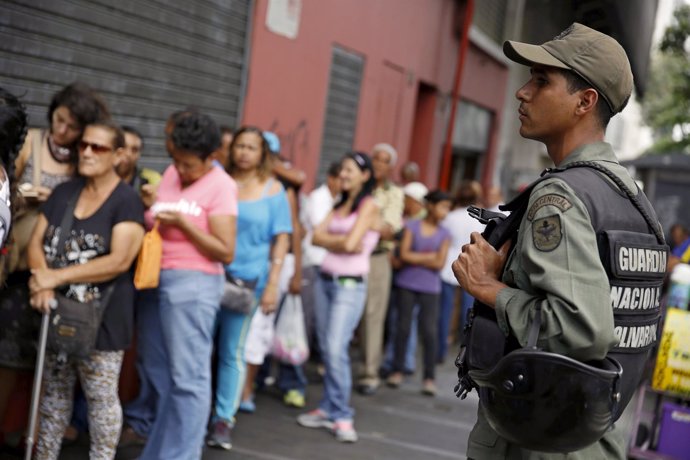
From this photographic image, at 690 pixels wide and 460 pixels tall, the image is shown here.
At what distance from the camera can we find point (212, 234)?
4.99 metres

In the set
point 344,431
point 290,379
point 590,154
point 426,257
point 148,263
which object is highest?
point 590,154

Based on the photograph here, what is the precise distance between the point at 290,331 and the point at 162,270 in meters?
2.37

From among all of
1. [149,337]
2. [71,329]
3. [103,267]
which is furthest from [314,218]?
[71,329]

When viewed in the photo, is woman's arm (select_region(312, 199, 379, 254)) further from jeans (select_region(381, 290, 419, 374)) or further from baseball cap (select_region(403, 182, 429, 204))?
baseball cap (select_region(403, 182, 429, 204))

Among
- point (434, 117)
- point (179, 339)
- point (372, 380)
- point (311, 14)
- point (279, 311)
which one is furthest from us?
point (434, 117)

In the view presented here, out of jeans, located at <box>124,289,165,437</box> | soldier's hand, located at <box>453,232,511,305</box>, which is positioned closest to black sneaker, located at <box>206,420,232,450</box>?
jeans, located at <box>124,289,165,437</box>

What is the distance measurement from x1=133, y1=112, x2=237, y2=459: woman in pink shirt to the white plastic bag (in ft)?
6.84

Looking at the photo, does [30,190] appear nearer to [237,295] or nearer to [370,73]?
[237,295]

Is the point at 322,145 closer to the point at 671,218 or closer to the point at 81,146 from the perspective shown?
the point at 81,146

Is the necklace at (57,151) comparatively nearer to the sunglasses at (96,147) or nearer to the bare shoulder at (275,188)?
the sunglasses at (96,147)

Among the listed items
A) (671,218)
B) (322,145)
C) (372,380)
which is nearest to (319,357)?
(372,380)

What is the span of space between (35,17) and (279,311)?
2821 mm

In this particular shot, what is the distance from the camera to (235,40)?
8562 millimetres

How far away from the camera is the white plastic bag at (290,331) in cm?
713
